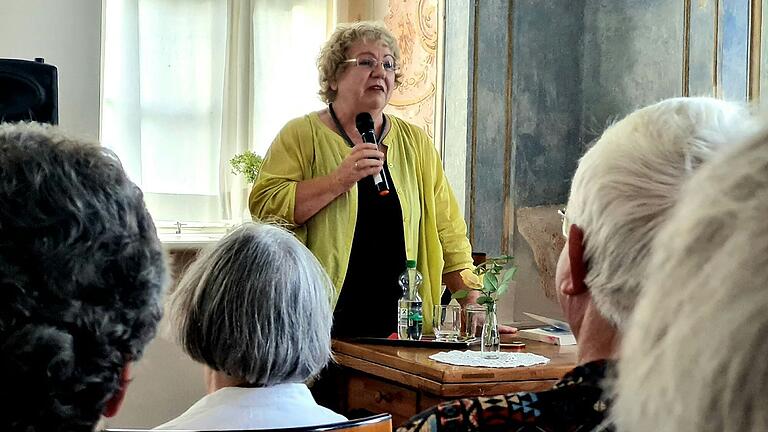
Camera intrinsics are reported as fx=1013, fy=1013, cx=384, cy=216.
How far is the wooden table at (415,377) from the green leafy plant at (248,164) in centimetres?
234

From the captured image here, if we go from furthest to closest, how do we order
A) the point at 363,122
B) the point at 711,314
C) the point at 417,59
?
1. the point at 417,59
2. the point at 363,122
3. the point at 711,314

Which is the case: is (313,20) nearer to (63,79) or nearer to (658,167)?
(63,79)

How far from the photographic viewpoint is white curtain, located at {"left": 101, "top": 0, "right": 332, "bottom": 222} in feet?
16.3

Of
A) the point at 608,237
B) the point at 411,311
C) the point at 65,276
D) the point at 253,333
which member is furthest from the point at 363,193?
the point at 65,276

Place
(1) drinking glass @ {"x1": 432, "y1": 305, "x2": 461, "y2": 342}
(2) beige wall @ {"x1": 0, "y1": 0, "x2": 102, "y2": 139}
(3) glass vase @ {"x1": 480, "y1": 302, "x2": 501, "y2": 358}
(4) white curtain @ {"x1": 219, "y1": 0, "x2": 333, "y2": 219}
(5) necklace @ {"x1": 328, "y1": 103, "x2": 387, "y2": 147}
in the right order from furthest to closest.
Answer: (4) white curtain @ {"x1": 219, "y1": 0, "x2": 333, "y2": 219}, (2) beige wall @ {"x1": 0, "y1": 0, "x2": 102, "y2": 139}, (5) necklace @ {"x1": 328, "y1": 103, "x2": 387, "y2": 147}, (1) drinking glass @ {"x1": 432, "y1": 305, "x2": 461, "y2": 342}, (3) glass vase @ {"x1": 480, "y1": 302, "x2": 501, "y2": 358}

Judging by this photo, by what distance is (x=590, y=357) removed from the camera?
1.29 meters

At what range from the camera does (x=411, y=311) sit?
2.79 m

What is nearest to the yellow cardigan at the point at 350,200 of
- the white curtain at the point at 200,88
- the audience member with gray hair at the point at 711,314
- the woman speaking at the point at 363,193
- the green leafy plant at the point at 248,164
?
the woman speaking at the point at 363,193

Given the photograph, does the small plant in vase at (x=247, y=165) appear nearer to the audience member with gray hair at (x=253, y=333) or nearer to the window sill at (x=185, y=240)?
the window sill at (x=185, y=240)

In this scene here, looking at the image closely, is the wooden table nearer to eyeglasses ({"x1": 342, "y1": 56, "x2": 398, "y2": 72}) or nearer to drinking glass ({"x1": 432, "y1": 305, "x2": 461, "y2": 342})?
drinking glass ({"x1": 432, "y1": 305, "x2": 461, "y2": 342})

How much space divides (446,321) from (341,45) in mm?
929

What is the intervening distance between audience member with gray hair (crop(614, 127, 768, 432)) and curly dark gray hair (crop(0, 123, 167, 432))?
53 cm

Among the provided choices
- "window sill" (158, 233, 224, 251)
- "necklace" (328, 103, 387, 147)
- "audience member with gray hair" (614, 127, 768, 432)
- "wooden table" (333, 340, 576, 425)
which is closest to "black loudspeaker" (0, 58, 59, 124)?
"necklace" (328, 103, 387, 147)

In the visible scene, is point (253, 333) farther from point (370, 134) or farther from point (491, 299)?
point (370, 134)
